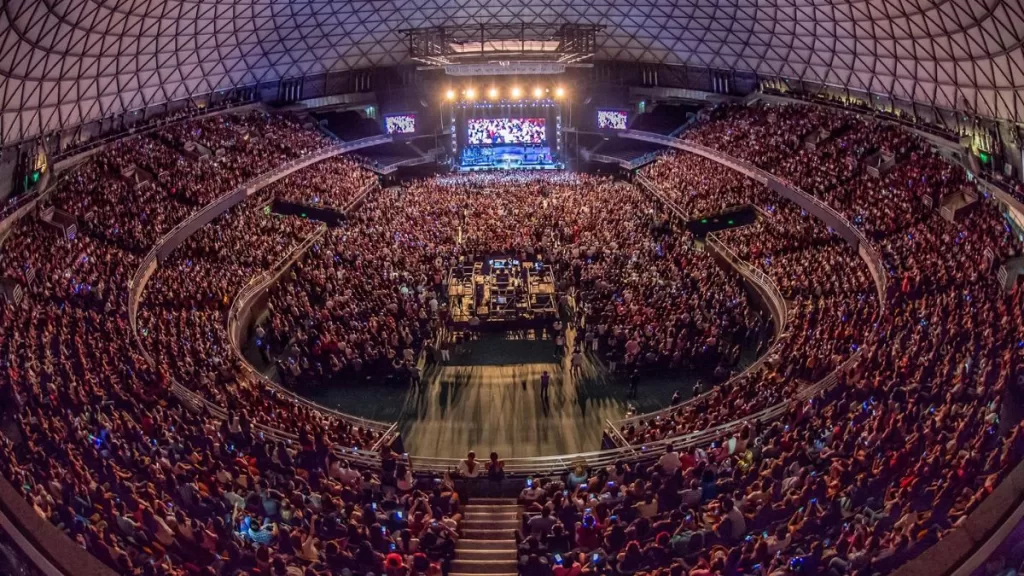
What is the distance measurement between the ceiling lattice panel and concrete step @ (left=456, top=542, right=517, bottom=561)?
30031 millimetres

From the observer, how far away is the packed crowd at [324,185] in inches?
1593

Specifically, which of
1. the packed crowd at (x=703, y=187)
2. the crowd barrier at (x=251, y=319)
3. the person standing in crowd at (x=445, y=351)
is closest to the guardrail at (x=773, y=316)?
the packed crowd at (x=703, y=187)

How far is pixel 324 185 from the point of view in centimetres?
4256

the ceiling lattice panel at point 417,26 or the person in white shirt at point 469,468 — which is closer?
the person in white shirt at point 469,468

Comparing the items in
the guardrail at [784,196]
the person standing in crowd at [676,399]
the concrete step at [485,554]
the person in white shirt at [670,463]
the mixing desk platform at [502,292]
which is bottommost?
the concrete step at [485,554]

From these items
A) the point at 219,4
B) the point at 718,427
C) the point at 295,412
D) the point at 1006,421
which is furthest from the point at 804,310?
the point at 219,4

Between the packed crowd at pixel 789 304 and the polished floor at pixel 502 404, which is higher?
the packed crowd at pixel 789 304

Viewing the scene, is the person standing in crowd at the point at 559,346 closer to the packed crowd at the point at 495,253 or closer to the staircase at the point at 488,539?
the packed crowd at the point at 495,253

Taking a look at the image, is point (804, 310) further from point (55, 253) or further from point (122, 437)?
point (55, 253)

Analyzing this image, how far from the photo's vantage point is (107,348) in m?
17.8

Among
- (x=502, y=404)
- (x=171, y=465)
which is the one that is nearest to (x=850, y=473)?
(x=502, y=404)

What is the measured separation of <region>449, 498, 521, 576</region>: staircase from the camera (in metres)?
11.7

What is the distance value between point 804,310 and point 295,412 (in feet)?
54.9

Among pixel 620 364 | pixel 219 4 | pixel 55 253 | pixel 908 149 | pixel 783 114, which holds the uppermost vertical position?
pixel 219 4
